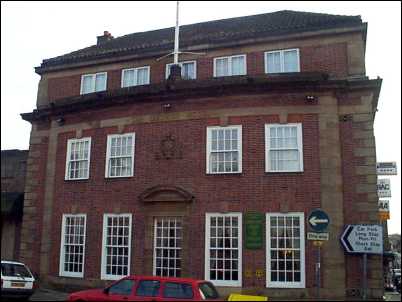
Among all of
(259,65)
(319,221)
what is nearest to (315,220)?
(319,221)

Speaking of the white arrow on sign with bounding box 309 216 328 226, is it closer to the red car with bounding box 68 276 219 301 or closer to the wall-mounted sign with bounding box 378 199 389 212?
the red car with bounding box 68 276 219 301

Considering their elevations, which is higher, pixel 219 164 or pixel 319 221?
pixel 219 164

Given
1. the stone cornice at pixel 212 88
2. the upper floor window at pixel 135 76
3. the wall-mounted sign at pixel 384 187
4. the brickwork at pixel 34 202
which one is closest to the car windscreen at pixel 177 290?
the stone cornice at pixel 212 88

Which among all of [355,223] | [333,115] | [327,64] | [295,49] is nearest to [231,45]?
[295,49]

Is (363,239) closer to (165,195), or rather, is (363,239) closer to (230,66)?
(165,195)

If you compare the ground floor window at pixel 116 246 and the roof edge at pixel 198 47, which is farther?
the ground floor window at pixel 116 246

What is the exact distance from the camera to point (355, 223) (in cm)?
1727

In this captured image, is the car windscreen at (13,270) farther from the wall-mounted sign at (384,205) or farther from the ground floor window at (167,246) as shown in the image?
the wall-mounted sign at (384,205)

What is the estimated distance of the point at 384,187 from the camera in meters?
20.0

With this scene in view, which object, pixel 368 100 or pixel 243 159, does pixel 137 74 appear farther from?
pixel 368 100

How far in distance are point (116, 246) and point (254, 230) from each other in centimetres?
600

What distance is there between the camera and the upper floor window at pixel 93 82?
2327cm

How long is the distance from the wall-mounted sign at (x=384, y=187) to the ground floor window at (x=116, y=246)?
1055 cm

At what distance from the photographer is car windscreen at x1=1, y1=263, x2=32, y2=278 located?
1630cm
